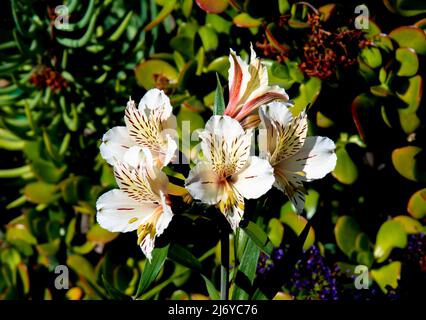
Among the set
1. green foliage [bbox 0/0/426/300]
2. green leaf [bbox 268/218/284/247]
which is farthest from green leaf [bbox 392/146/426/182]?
green leaf [bbox 268/218/284/247]

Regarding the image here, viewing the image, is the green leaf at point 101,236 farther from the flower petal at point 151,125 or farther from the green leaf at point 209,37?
the flower petal at point 151,125

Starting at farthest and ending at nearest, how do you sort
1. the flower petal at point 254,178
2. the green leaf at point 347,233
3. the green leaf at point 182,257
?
the green leaf at point 347,233
the green leaf at point 182,257
the flower petal at point 254,178

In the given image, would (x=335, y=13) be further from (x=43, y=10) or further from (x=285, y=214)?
(x=43, y=10)

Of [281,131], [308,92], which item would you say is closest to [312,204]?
[308,92]

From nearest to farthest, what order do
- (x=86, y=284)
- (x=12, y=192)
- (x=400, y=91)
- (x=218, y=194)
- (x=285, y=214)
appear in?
1. (x=218, y=194)
2. (x=400, y=91)
3. (x=285, y=214)
4. (x=86, y=284)
5. (x=12, y=192)

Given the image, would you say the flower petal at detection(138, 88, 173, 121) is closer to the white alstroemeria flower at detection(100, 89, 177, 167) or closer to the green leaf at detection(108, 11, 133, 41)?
the white alstroemeria flower at detection(100, 89, 177, 167)

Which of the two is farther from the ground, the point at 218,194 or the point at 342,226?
the point at 218,194

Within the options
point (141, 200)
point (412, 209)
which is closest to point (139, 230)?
point (141, 200)

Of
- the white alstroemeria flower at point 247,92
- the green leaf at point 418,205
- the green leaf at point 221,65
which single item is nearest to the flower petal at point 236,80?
the white alstroemeria flower at point 247,92
